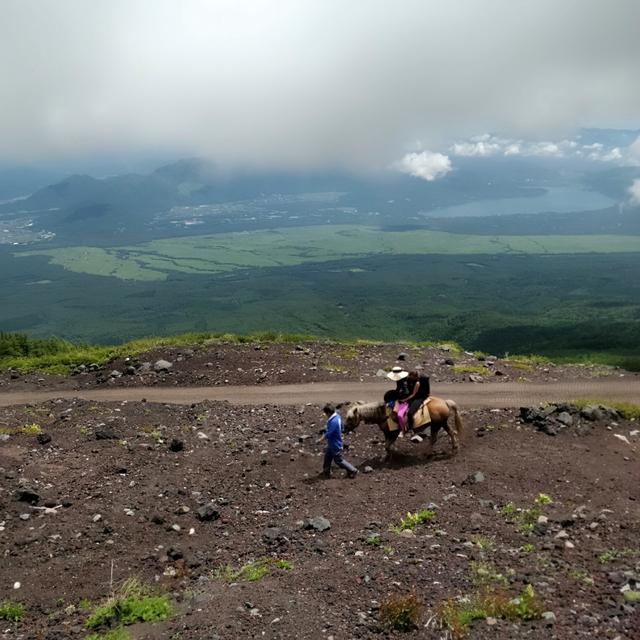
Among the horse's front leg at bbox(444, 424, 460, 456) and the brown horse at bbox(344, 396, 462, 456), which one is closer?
the brown horse at bbox(344, 396, 462, 456)

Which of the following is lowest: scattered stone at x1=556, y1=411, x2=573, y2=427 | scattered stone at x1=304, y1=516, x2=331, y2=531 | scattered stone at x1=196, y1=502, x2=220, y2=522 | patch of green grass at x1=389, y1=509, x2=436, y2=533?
scattered stone at x1=196, y1=502, x2=220, y2=522

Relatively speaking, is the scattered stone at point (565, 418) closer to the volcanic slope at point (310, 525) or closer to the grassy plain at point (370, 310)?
the volcanic slope at point (310, 525)

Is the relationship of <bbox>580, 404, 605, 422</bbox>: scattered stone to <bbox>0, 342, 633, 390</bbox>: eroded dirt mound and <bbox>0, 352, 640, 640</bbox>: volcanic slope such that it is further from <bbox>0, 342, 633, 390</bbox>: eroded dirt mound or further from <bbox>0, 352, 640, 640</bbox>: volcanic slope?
<bbox>0, 342, 633, 390</bbox>: eroded dirt mound

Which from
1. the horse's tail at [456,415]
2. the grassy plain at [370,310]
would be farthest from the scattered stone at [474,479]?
the grassy plain at [370,310]

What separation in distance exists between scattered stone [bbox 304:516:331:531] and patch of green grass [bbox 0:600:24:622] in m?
5.39

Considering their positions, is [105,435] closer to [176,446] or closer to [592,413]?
[176,446]

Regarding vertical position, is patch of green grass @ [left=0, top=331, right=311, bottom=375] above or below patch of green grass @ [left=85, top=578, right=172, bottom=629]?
above

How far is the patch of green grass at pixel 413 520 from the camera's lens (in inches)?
445

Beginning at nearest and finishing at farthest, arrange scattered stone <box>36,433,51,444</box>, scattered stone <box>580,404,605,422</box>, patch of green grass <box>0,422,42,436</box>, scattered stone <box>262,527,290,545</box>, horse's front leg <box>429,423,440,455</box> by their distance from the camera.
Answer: scattered stone <box>262,527,290,545</box>
horse's front leg <box>429,423,440,455</box>
scattered stone <box>580,404,605,422</box>
scattered stone <box>36,433,51,444</box>
patch of green grass <box>0,422,42,436</box>

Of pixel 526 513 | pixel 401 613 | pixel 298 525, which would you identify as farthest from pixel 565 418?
pixel 401 613

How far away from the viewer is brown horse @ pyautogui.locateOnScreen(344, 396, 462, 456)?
1481 cm

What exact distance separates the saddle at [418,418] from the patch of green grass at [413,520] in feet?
10.8

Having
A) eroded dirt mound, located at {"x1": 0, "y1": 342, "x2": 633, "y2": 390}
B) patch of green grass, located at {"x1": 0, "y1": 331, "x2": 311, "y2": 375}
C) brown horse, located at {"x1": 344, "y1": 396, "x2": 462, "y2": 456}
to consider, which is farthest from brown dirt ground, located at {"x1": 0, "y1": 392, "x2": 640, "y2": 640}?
patch of green grass, located at {"x1": 0, "y1": 331, "x2": 311, "y2": 375}

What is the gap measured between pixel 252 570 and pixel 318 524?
6.31 ft
